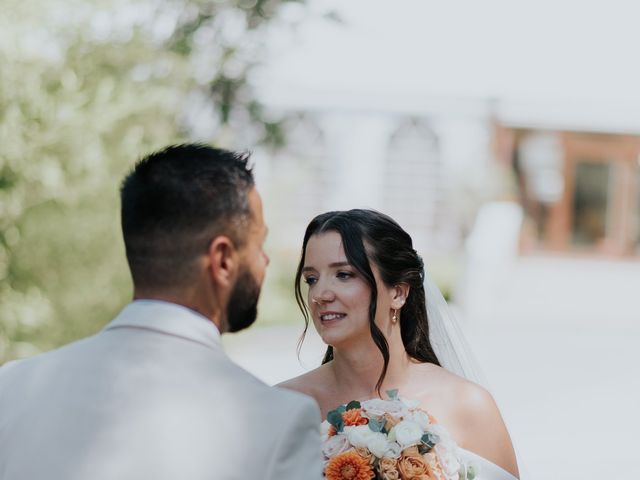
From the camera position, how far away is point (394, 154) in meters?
26.5

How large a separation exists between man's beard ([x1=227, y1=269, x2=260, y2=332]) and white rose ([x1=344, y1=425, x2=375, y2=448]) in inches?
46.1

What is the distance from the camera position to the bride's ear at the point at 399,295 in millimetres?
3625

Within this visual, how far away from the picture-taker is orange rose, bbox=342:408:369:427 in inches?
124

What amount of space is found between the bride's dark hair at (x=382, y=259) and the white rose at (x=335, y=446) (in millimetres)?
→ 465

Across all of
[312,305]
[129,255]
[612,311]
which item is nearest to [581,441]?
[312,305]

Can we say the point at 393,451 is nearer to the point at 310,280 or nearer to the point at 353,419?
the point at 353,419

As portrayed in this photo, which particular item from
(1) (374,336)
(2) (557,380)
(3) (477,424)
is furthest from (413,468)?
(2) (557,380)

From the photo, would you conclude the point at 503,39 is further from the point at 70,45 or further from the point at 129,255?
the point at 129,255

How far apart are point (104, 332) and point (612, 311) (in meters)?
17.1

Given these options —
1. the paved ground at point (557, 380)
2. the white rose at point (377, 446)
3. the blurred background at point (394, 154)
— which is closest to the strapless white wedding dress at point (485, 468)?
the white rose at point (377, 446)

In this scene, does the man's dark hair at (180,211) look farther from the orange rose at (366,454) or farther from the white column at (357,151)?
the white column at (357,151)

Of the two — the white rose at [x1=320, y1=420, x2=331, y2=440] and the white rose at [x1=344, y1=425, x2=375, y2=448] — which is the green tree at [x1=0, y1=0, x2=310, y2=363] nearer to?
the white rose at [x1=320, y1=420, x2=331, y2=440]

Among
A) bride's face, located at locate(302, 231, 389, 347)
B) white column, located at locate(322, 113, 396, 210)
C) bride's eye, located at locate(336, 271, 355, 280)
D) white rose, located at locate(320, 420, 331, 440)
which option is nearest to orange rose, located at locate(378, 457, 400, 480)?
white rose, located at locate(320, 420, 331, 440)

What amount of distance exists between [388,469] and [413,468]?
8 cm
